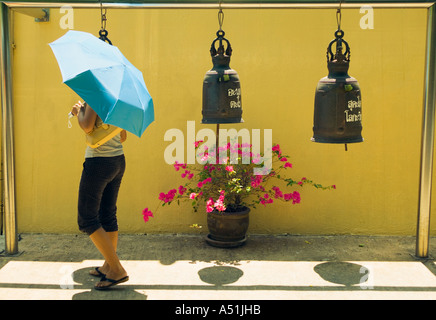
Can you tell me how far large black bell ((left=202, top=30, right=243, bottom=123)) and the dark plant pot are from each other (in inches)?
50.5

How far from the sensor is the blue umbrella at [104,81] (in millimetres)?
3451

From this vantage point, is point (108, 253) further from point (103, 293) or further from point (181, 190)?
point (181, 190)

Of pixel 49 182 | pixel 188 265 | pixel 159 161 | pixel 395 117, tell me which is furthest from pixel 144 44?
pixel 395 117

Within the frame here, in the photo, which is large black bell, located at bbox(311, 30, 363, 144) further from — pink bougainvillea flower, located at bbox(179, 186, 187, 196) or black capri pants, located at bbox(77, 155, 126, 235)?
pink bougainvillea flower, located at bbox(179, 186, 187, 196)

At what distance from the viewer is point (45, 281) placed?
430 cm

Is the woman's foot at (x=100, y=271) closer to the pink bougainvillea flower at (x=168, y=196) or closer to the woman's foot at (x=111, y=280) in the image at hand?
the woman's foot at (x=111, y=280)

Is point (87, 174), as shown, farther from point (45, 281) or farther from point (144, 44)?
point (144, 44)

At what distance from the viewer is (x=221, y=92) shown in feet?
13.6

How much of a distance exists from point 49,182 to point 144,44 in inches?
72.7

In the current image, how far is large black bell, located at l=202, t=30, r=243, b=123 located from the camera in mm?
4164

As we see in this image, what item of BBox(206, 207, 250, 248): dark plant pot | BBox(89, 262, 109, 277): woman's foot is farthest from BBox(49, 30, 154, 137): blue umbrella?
BBox(206, 207, 250, 248): dark plant pot

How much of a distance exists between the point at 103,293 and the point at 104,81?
1.70 metres

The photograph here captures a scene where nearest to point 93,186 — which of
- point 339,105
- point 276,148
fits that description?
point 339,105

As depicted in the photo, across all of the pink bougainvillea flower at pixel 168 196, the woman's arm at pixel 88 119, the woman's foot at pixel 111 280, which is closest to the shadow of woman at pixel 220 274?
the woman's foot at pixel 111 280
